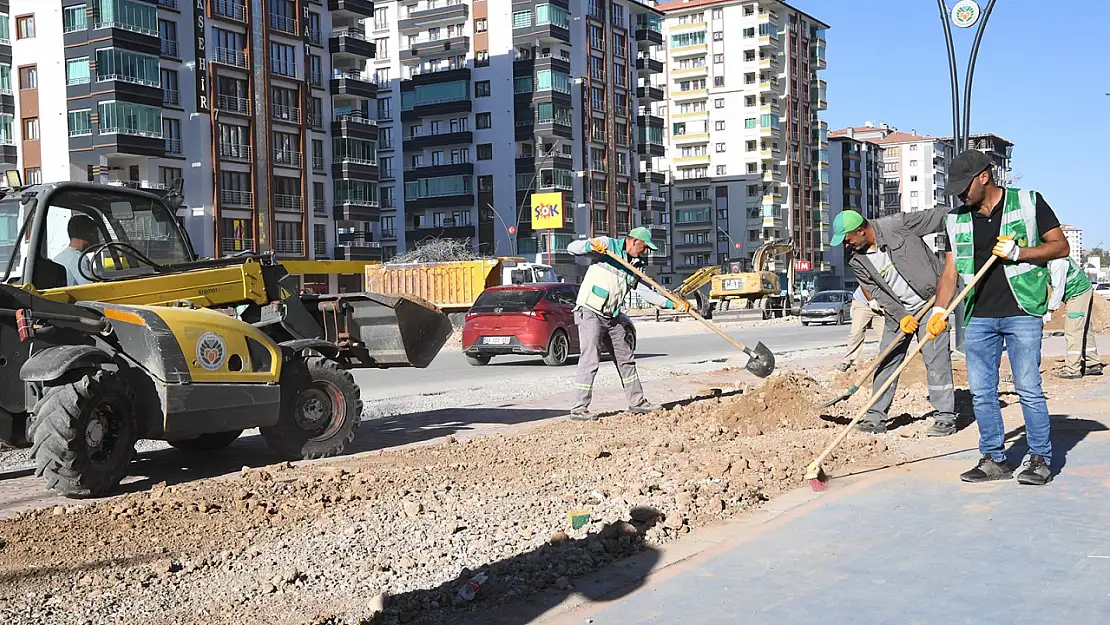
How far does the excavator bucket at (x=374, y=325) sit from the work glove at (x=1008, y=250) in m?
5.30

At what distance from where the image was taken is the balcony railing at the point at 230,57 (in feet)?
199

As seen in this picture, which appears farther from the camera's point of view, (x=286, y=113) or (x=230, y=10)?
(x=286, y=113)

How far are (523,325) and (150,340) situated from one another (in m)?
13.6

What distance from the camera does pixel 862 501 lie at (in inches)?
263

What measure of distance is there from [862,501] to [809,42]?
125 meters

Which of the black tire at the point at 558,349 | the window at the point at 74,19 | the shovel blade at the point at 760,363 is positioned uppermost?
the window at the point at 74,19

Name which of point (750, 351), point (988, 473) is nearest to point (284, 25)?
point (750, 351)

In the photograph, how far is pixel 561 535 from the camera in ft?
19.0

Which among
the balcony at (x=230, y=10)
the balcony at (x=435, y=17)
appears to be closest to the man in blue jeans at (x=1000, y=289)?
the balcony at (x=230, y=10)

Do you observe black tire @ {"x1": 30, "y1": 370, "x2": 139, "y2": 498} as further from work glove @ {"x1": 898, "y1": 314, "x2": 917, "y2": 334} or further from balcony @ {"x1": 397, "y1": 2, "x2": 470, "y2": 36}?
balcony @ {"x1": 397, "y1": 2, "x2": 470, "y2": 36}

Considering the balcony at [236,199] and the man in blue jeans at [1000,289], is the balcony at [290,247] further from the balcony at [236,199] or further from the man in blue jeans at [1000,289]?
the man in blue jeans at [1000,289]

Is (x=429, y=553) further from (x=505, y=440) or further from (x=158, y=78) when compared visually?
(x=158, y=78)

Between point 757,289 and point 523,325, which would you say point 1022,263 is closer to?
point 523,325

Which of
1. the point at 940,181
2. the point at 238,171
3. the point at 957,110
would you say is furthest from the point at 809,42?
the point at 957,110
